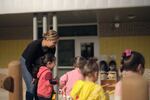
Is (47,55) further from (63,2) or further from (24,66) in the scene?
(63,2)

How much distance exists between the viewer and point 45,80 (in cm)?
607

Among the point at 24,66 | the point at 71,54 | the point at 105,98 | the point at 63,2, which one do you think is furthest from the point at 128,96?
the point at 71,54

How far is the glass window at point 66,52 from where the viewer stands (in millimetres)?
→ 18312

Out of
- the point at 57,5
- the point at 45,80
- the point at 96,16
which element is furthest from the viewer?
the point at 96,16

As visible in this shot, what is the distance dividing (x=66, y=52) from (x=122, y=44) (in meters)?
2.56

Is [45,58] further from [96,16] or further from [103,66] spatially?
[103,66]

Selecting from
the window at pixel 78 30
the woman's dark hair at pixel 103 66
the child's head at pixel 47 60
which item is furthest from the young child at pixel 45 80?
the window at pixel 78 30

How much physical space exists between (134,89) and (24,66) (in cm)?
388

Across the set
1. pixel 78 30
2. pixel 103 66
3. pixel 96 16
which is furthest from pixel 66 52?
pixel 96 16

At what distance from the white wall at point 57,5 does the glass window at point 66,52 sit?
16.5ft

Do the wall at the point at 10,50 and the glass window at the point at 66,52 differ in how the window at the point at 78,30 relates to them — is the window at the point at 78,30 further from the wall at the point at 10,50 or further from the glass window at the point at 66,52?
the wall at the point at 10,50

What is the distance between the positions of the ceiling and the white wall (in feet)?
1.67

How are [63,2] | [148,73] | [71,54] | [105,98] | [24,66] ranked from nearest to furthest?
[105,98] → [24,66] → [63,2] → [148,73] → [71,54]

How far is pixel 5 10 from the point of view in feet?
45.0
